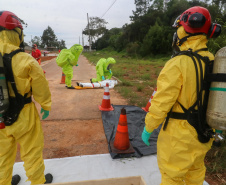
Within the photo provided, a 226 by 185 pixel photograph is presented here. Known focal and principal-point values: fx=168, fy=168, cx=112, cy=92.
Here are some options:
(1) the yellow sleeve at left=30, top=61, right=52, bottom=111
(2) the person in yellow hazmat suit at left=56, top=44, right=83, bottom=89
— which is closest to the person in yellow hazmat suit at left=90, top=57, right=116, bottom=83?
(2) the person in yellow hazmat suit at left=56, top=44, right=83, bottom=89

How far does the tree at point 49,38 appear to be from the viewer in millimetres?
93562

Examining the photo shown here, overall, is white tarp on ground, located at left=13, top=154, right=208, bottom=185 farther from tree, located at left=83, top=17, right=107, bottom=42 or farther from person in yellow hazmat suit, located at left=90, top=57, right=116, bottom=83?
tree, located at left=83, top=17, right=107, bottom=42

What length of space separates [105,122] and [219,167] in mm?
2543

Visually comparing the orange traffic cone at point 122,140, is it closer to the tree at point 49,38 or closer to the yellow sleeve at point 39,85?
the yellow sleeve at point 39,85

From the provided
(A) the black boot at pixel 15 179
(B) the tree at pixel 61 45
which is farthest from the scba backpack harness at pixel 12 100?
(B) the tree at pixel 61 45

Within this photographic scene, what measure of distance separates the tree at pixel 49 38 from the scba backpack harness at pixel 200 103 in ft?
334

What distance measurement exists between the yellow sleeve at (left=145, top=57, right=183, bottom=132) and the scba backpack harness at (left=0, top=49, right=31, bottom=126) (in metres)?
1.48

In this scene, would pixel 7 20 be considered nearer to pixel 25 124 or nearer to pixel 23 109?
pixel 23 109

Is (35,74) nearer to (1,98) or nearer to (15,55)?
(15,55)

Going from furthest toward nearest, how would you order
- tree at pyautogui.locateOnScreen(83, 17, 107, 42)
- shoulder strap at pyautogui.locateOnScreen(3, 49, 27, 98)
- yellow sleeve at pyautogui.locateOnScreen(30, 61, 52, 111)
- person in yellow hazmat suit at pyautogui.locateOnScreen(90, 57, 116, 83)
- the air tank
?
tree at pyautogui.locateOnScreen(83, 17, 107, 42), person in yellow hazmat suit at pyautogui.locateOnScreen(90, 57, 116, 83), yellow sleeve at pyautogui.locateOnScreen(30, 61, 52, 111), shoulder strap at pyautogui.locateOnScreen(3, 49, 27, 98), the air tank

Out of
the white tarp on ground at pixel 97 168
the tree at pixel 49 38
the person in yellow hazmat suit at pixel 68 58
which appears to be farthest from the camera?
the tree at pixel 49 38

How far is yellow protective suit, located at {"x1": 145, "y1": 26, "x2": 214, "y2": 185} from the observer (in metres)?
1.60

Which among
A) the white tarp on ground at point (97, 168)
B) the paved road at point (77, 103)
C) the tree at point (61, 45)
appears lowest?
the white tarp on ground at point (97, 168)

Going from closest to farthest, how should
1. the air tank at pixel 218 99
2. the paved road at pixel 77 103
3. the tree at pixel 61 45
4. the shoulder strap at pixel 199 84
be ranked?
the air tank at pixel 218 99, the shoulder strap at pixel 199 84, the paved road at pixel 77 103, the tree at pixel 61 45
